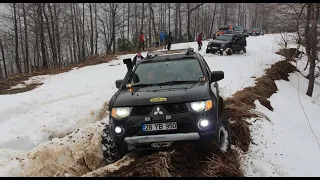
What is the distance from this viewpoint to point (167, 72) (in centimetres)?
619

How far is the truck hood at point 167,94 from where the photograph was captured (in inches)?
193

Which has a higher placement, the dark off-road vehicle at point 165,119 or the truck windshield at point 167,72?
the truck windshield at point 167,72

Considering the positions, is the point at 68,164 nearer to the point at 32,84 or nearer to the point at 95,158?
the point at 95,158

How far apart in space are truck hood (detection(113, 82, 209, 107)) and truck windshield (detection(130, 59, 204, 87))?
391mm

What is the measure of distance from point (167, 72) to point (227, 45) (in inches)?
770

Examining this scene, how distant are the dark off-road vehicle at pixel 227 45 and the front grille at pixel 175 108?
67.4 ft

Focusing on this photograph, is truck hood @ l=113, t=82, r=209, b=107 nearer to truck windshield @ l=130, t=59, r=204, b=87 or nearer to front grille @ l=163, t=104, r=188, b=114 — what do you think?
front grille @ l=163, t=104, r=188, b=114

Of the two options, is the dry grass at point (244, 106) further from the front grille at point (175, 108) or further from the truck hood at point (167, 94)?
the front grille at point (175, 108)

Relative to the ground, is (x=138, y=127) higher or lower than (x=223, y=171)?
higher

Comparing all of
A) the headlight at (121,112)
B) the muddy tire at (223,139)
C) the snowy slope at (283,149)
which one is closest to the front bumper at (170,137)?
the headlight at (121,112)

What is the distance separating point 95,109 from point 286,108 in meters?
6.52

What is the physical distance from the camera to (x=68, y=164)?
5930mm

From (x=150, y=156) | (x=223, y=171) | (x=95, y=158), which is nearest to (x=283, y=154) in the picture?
(x=223, y=171)

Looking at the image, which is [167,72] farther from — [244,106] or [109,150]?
[244,106]
